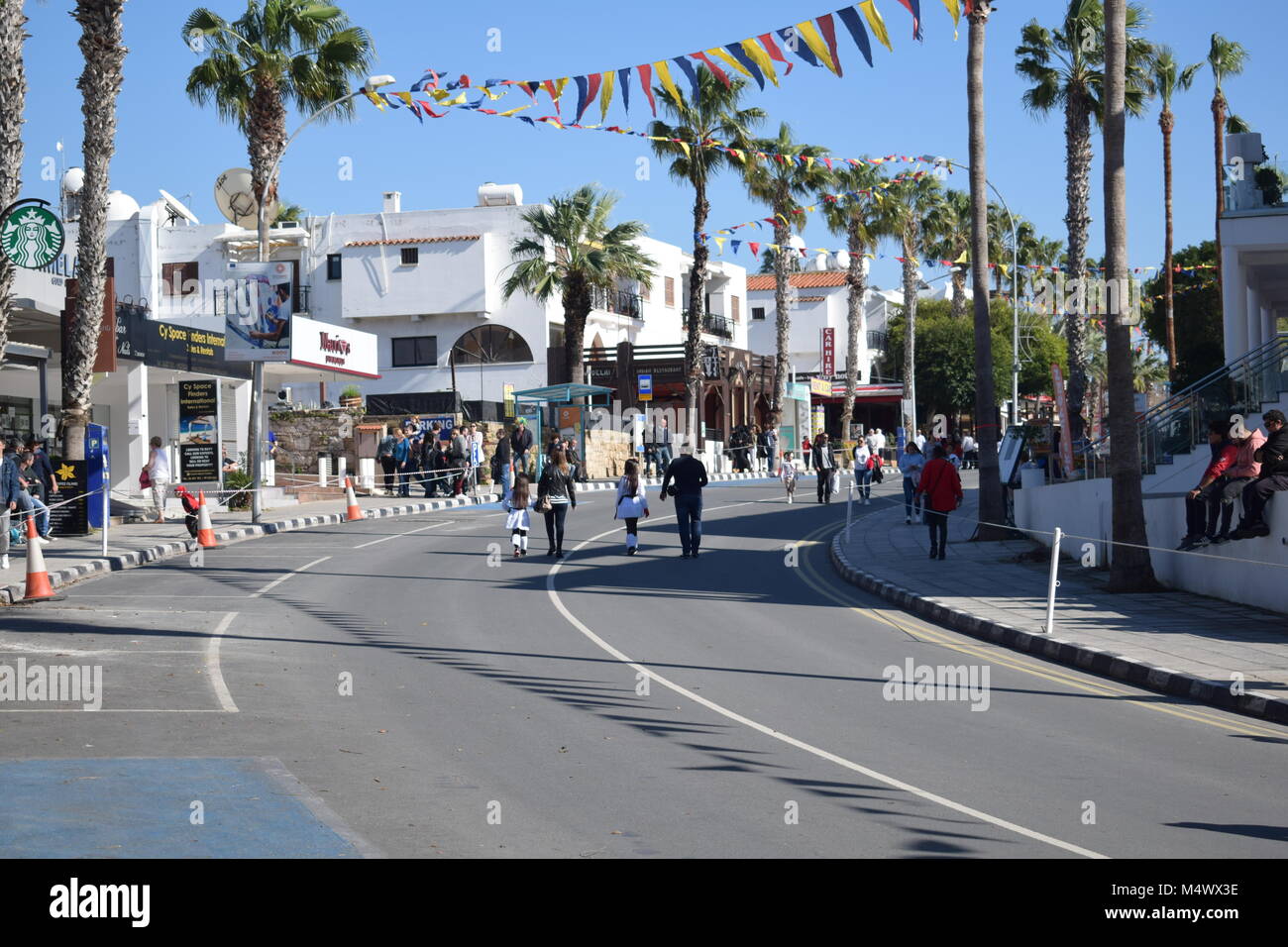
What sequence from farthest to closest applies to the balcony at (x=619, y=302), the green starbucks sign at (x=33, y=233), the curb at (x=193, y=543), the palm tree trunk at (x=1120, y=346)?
the balcony at (x=619, y=302) → the curb at (x=193, y=543) → the green starbucks sign at (x=33, y=233) → the palm tree trunk at (x=1120, y=346)

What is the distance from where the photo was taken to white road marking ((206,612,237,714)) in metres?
10.9

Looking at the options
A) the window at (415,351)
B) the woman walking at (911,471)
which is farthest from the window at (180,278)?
the woman walking at (911,471)

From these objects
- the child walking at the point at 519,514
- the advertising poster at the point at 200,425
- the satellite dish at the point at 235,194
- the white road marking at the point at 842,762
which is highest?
the satellite dish at the point at 235,194

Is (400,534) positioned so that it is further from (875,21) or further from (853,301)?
(853,301)

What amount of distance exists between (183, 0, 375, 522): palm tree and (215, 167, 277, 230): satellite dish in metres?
19.9

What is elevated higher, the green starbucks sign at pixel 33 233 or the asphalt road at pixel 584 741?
the green starbucks sign at pixel 33 233

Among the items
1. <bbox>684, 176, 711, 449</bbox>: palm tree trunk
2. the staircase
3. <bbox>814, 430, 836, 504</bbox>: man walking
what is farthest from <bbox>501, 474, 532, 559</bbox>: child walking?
<bbox>684, 176, 711, 449</bbox>: palm tree trunk

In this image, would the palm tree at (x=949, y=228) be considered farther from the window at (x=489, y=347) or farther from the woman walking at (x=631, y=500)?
the woman walking at (x=631, y=500)

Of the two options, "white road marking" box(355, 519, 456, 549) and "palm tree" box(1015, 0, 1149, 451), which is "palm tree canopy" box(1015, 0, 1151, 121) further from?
"white road marking" box(355, 519, 456, 549)

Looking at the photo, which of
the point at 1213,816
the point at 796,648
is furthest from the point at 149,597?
the point at 1213,816

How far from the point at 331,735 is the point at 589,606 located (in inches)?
316

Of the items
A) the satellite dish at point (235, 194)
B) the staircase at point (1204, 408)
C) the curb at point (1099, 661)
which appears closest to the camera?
the curb at point (1099, 661)

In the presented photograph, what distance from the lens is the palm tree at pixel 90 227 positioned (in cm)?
2570

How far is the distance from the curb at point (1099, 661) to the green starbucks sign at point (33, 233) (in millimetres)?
12188
